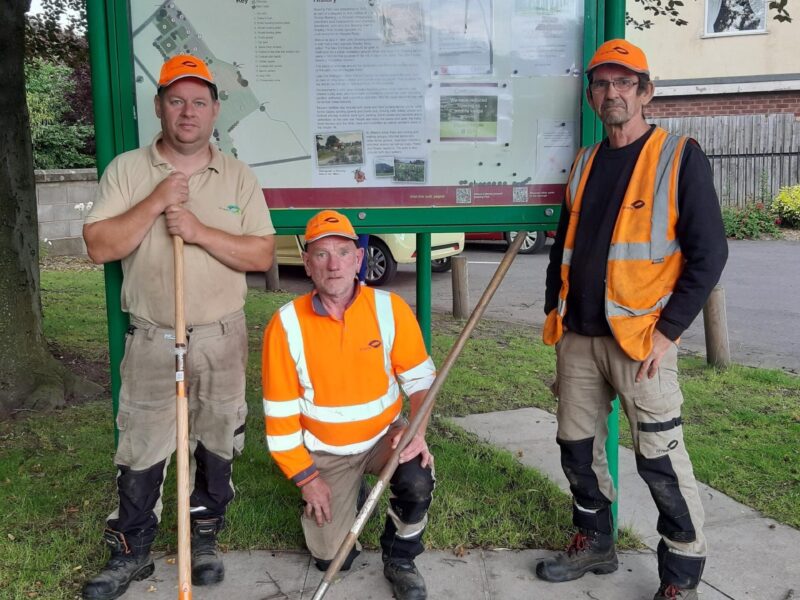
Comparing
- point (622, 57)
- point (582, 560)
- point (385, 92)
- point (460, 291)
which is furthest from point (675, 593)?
point (460, 291)

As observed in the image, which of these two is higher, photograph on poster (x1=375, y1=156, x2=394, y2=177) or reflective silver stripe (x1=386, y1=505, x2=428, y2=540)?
photograph on poster (x1=375, y1=156, x2=394, y2=177)

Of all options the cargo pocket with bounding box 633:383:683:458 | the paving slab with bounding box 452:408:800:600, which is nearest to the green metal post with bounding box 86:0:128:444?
the cargo pocket with bounding box 633:383:683:458

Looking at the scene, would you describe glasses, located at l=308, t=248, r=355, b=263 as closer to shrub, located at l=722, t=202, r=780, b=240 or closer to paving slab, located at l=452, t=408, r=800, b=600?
paving slab, located at l=452, t=408, r=800, b=600

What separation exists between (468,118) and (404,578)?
1.96 m

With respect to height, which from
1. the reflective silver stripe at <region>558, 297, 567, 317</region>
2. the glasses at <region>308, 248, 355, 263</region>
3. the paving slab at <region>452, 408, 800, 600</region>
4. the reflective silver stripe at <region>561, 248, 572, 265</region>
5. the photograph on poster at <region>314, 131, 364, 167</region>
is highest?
the photograph on poster at <region>314, 131, 364, 167</region>

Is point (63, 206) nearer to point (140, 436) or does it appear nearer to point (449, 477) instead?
point (449, 477)

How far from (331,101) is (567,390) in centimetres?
160

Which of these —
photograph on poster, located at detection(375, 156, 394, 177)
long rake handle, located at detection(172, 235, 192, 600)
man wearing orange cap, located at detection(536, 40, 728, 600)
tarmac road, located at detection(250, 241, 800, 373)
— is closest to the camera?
long rake handle, located at detection(172, 235, 192, 600)

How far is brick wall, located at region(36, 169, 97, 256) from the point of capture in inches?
530

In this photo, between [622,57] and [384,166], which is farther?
[384,166]

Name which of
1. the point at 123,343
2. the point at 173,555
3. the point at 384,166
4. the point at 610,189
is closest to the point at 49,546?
the point at 173,555

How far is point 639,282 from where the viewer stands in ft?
10.1

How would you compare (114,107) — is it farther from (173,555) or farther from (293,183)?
(173,555)

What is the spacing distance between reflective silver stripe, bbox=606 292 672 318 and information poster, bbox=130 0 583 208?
2.63ft
